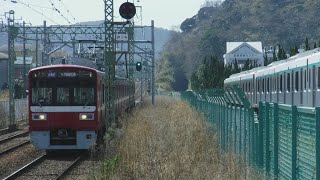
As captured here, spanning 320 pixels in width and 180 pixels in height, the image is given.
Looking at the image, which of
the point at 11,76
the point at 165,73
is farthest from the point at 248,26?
the point at 11,76

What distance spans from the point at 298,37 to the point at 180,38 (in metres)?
25.9

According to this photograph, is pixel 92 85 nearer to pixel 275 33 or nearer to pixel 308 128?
pixel 308 128

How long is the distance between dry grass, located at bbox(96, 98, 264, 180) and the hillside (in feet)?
346

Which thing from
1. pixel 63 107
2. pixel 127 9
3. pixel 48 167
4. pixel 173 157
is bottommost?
pixel 48 167

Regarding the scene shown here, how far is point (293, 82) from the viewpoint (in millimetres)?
20281

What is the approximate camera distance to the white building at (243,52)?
119 m

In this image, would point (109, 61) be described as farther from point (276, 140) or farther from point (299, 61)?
point (276, 140)

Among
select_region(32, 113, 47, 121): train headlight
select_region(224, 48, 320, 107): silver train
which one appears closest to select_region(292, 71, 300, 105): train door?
select_region(224, 48, 320, 107): silver train

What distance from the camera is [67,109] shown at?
1872 cm

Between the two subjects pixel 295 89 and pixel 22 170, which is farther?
pixel 295 89

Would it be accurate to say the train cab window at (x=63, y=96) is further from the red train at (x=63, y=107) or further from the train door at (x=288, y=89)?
the train door at (x=288, y=89)

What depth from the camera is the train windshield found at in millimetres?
18823

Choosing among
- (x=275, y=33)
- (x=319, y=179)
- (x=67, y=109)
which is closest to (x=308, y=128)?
(x=319, y=179)

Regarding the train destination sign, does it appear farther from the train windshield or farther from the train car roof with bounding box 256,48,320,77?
the train car roof with bounding box 256,48,320,77
